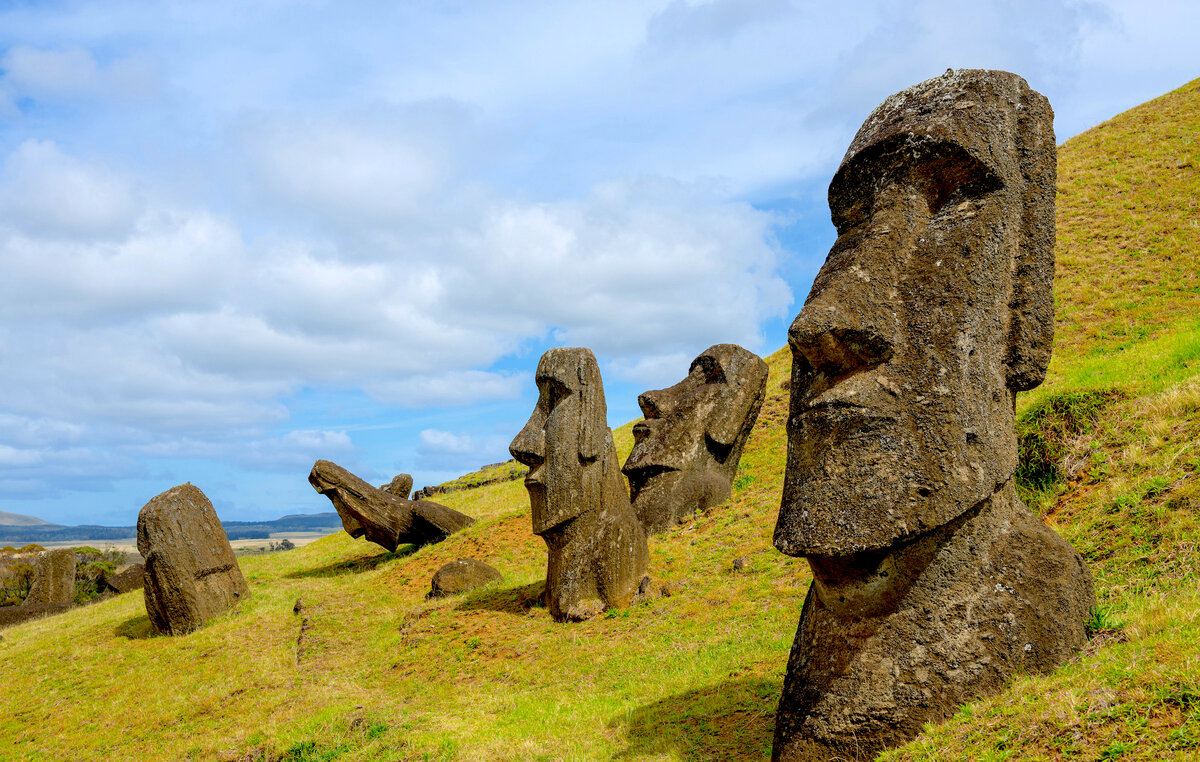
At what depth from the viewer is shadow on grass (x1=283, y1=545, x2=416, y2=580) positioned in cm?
2066

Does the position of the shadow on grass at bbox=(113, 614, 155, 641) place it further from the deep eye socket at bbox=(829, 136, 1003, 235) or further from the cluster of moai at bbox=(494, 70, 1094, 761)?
the deep eye socket at bbox=(829, 136, 1003, 235)

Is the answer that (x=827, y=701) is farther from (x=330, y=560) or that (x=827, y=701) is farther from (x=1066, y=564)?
(x=330, y=560)

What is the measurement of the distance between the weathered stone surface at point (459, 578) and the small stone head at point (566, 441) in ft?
10.5

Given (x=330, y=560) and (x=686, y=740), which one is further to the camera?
(x=330, y=560)

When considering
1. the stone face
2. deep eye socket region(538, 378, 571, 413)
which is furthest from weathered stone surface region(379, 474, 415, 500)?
deep eye socket region(538, 378, 571, 413)

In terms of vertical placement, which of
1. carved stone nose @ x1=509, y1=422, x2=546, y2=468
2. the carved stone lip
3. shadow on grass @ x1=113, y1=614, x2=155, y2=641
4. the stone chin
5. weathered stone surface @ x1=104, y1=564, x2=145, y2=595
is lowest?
shadow on grass @ x1=113, y1=614, x2=155, y2=641

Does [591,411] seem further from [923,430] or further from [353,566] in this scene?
[353,566]

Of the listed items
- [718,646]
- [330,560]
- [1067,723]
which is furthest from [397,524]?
[1067,723]

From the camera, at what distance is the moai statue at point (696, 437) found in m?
16.8

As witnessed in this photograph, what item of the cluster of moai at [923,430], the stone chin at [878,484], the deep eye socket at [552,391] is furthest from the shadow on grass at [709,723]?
the deep eye socket at [552,391]

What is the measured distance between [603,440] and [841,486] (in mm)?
7823

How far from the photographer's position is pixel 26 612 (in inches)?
842

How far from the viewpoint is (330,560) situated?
2319 cm

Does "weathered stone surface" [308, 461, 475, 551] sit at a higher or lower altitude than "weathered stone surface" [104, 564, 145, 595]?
higher
